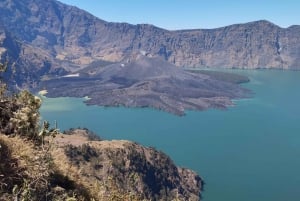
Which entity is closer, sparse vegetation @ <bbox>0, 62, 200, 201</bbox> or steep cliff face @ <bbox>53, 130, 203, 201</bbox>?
sparse vegetation @ <bbox>0, 62, 200, 201</bbox>

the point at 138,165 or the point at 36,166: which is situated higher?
the point at 36,166

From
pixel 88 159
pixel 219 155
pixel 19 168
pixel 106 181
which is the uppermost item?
pixel 19 168

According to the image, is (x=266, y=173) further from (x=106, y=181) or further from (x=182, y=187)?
(x=106, y=181)

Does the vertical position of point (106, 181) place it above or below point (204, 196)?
above

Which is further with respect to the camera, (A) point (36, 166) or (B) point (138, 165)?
(B) point (138, 165)

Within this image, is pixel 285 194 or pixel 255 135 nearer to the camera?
pixel 285 194

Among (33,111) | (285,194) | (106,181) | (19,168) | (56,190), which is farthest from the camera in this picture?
(285,194)

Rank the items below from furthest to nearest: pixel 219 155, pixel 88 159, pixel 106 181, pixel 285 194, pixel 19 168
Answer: pixel 219 155
pixel 285 194
pixel 88 159
pixel 106 181
pixel 19 168

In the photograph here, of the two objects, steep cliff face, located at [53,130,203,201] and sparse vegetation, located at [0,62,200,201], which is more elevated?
sparse vegetation, located at [0,62,200,201]

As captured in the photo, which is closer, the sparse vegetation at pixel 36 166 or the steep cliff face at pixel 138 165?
the sparse vegetation at pixel 36 166

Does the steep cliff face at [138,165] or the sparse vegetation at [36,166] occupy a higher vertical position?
the sparse vegetation at [36,166]

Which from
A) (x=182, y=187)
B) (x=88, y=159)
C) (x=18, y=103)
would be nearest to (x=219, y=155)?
(x=182, y=187)
